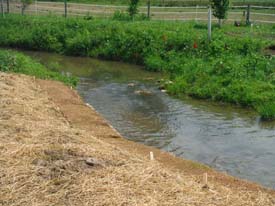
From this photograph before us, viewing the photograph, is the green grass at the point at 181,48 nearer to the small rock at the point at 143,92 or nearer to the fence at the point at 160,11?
the small rock at the point at 143,92

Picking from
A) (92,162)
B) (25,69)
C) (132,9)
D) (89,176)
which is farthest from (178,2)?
(89,176)

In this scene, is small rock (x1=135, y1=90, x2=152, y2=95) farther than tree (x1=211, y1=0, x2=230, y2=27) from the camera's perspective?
No

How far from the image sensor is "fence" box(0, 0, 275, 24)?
110 ft

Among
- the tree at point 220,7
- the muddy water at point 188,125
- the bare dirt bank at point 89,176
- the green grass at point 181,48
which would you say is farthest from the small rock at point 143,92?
the tree at point 220,7

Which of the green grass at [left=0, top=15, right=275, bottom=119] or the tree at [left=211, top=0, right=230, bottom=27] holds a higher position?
the tree at [left=211, top=0, right=230, bottom=27]

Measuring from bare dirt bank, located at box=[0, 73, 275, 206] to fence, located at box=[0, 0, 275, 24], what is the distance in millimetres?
22632

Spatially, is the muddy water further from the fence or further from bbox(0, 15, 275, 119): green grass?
the fence

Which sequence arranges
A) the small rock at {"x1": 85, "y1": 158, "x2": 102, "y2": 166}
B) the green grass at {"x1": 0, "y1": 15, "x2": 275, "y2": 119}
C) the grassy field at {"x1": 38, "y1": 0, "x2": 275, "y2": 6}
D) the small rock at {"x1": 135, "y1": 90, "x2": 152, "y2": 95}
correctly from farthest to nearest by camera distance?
1. the grassy field at {"x1": 38, "y1": 0, "x2": 275, "y2": 6}
2. the small rock at {"x1": 135, "y1": 90, "x2": 152, "y2": 95}
3. the green grass at {"x1": 0, "y1": 15, "x2": 275, "y2": 119}
4. the small rock at {"x1": 85, "y1": 158, "x2": 102, "y2": 166}

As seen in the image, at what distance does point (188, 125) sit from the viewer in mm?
14469

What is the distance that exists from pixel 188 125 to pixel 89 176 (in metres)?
7.28

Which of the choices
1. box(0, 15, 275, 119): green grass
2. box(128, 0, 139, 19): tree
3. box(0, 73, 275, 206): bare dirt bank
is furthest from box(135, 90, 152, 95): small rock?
box(128, 0, 139, 19): tree

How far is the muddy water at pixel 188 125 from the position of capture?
456 inches

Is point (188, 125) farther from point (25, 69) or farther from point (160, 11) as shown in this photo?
point (160, 11)

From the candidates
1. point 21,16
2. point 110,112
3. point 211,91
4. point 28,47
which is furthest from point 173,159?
point 21,16
